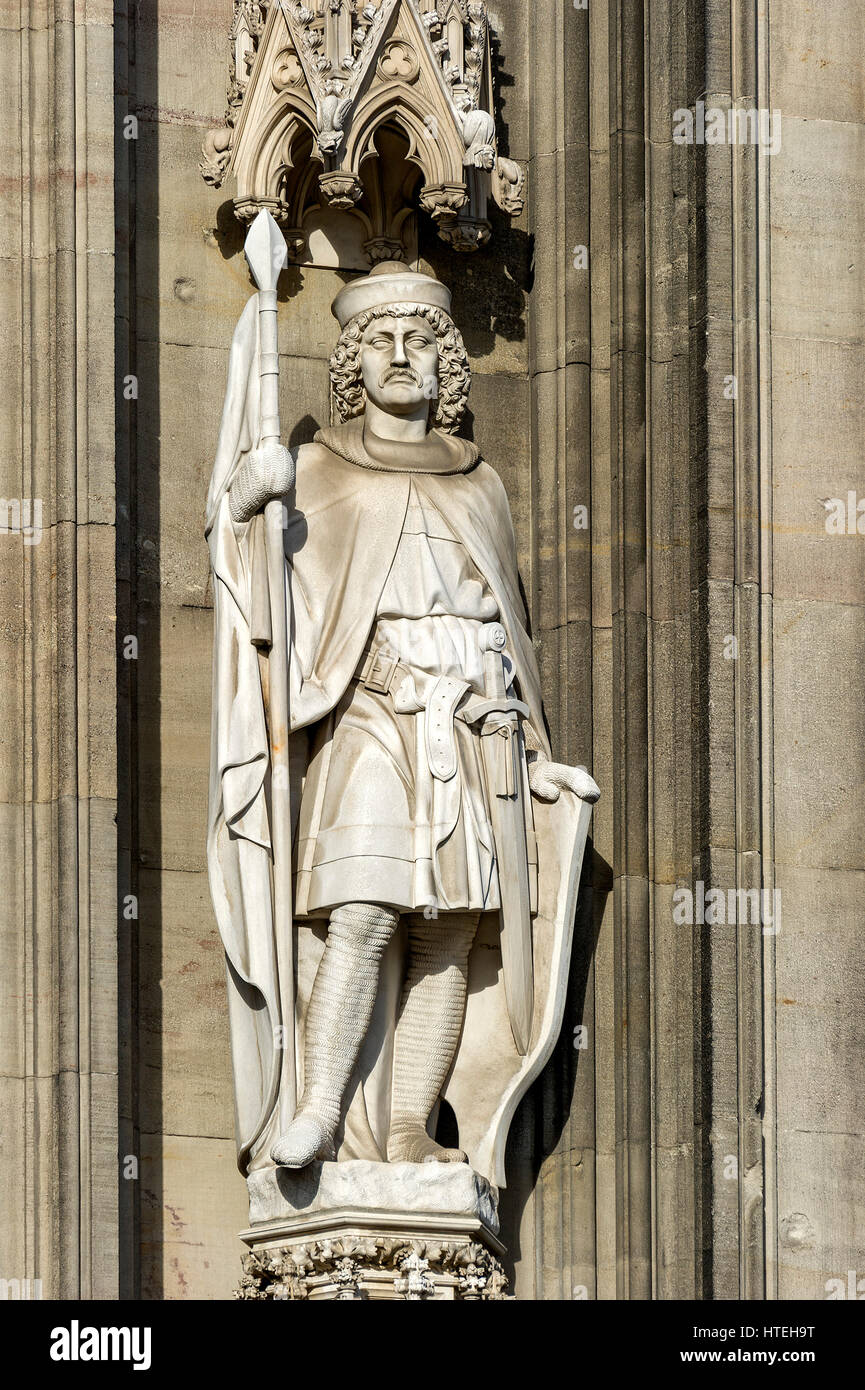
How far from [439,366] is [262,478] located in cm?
86

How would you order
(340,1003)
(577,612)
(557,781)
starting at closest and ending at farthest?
(340,1003), (557,781), (577,612)

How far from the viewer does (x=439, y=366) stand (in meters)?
12.2

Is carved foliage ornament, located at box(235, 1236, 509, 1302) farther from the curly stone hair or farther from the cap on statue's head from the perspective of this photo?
the cap on statue's head

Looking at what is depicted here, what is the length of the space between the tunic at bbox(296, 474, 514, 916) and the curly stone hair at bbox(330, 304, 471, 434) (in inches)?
18.9

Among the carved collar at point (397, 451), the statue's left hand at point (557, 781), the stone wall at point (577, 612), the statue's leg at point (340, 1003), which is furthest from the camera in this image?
the carved collar at point (397, 451)

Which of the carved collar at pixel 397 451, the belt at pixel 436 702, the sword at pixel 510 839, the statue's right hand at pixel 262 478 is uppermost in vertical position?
the carved collar at pixel 397 451

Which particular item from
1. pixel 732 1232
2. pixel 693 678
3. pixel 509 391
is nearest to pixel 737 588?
pixel 693 678

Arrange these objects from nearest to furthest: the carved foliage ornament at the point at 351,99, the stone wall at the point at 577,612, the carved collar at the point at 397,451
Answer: the stone wall at the point at 577,612, the carved collar at the point at 397,451, the carved foliage ornament at the point at 351,99

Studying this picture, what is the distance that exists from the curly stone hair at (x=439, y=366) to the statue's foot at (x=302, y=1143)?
88.8 inches

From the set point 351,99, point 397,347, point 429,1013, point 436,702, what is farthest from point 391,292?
point 429,1013

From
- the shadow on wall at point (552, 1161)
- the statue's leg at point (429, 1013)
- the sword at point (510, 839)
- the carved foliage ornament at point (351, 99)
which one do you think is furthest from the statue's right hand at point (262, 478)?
the shadow on wall at point (552, 1161)

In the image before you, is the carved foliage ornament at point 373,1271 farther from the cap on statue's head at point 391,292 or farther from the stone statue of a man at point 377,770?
the cap on statue's head at point 391,292

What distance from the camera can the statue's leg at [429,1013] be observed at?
11695 mm

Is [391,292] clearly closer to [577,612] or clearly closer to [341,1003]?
[577,612]
